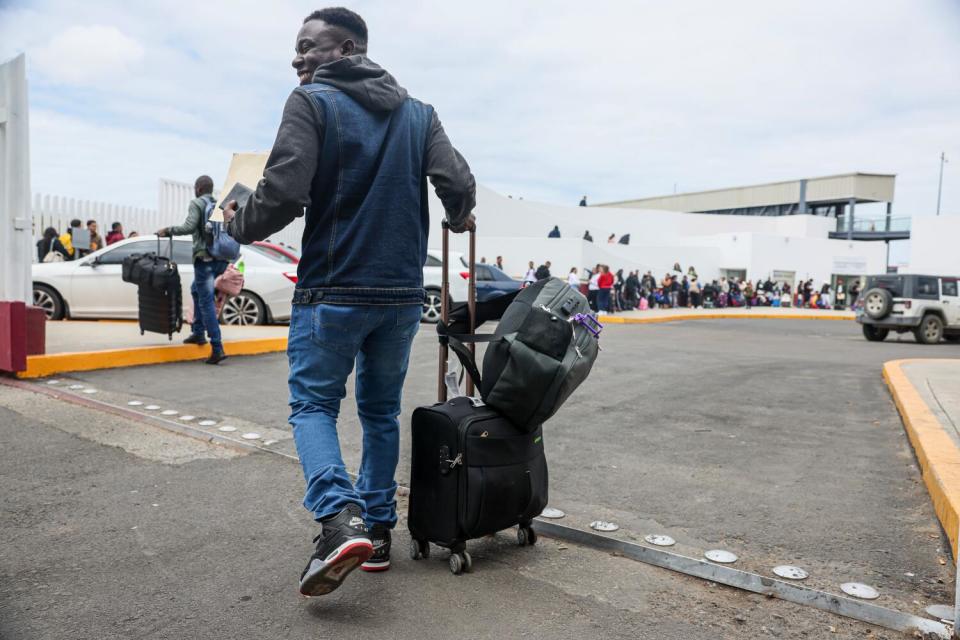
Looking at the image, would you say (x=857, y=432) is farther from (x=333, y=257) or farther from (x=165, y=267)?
(x=165, y=267)

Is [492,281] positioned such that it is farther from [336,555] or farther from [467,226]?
[336,555]

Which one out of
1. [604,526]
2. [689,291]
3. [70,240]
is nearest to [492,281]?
[70,240]

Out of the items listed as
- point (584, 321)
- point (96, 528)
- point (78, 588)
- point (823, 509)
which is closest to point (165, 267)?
point (96, 528)

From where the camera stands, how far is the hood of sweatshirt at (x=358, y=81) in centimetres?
249

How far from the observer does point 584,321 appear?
2627 millimetres

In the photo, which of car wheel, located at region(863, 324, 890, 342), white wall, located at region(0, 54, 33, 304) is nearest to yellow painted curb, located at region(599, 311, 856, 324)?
car wheel, located at region(863, 324, 890, 342)

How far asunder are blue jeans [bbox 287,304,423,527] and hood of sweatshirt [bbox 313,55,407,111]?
701 mm

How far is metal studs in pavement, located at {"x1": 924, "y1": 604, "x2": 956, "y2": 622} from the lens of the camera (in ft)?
7.58

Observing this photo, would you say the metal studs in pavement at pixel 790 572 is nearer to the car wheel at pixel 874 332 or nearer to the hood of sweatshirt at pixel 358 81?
the hood of sweatshirt at pixel 358 81

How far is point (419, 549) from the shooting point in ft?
9.00

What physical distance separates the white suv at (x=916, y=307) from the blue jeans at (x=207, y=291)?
14.0 metres

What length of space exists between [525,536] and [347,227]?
54.7 inches

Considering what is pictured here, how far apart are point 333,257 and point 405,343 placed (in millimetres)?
424

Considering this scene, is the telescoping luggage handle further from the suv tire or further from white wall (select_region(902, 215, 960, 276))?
white wall (select_region(902, 215, 960, 276))
